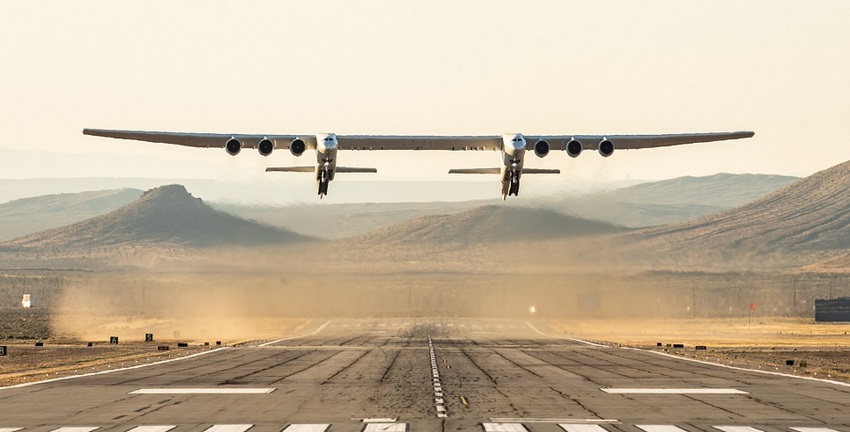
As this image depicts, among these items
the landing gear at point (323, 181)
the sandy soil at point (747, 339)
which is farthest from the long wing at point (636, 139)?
the sandy soil at point (747, 339)

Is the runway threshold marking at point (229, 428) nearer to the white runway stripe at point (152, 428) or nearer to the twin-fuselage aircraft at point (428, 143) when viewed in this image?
the white runway stripe at point (152, 428)

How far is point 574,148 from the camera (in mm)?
52500

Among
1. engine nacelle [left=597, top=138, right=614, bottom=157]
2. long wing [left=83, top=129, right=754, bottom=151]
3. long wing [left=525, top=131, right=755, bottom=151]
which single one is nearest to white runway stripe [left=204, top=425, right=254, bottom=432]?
long wing [left=83, top=129, right=754, bottom=151]

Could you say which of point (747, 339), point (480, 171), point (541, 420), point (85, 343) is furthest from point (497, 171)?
point (747, 339)

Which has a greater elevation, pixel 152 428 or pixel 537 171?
pixel 537 171

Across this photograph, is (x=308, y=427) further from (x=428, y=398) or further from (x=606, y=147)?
(x=606, y=147)

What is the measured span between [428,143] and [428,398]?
2044cm

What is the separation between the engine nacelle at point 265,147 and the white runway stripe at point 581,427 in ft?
86.3

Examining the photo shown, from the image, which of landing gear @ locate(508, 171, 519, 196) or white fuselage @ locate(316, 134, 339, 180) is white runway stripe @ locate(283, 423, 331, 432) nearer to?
white fuselage @ locate(316, 134, 339, 180)

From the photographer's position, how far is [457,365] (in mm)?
56438

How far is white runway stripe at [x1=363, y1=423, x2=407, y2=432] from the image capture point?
2784 cm

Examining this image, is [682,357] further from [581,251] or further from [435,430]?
[581,251]

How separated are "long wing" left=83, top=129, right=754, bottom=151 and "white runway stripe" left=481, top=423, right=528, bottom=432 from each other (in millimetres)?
25209

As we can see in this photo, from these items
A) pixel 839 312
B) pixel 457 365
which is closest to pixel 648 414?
pixel 457 365
